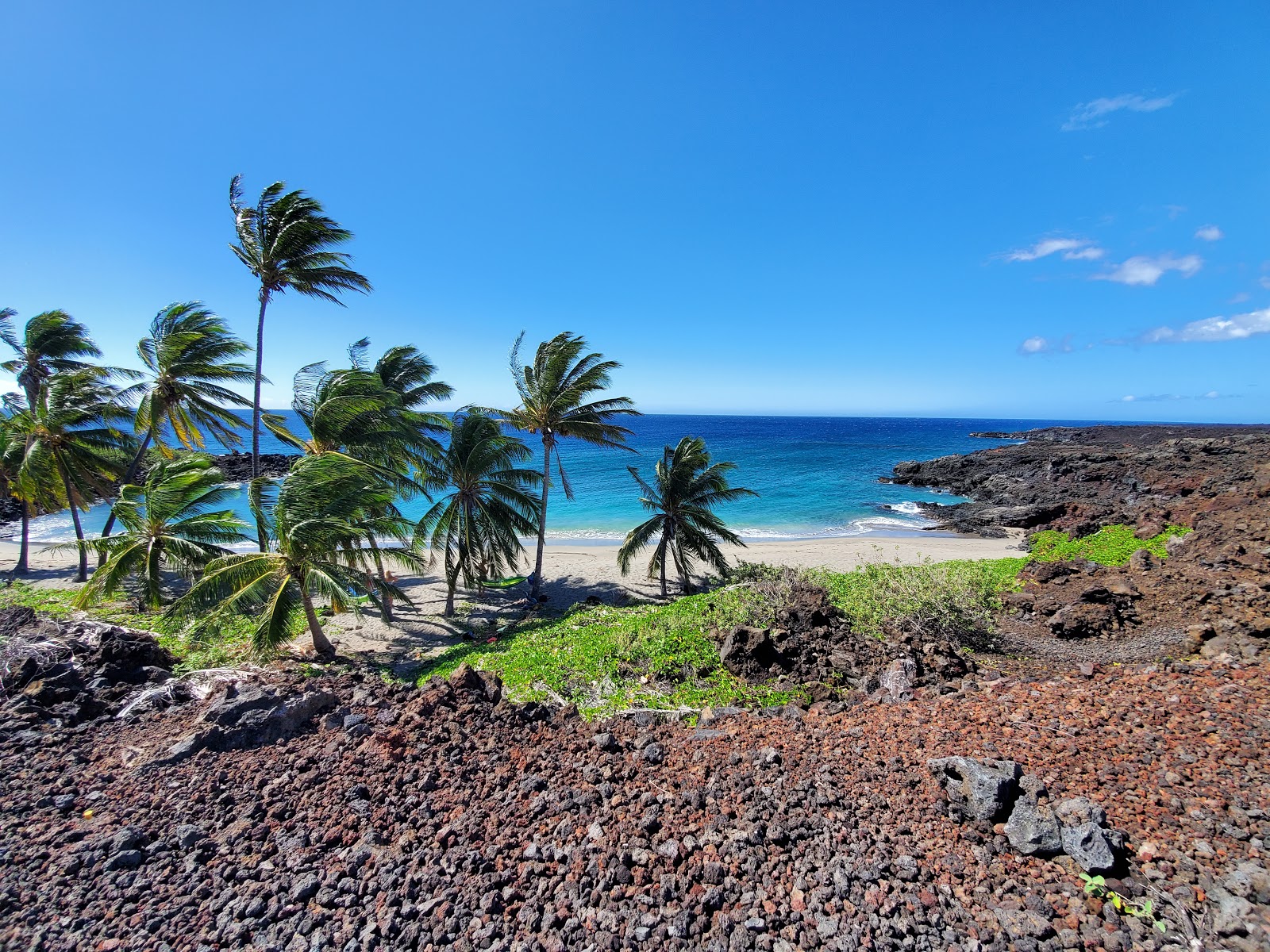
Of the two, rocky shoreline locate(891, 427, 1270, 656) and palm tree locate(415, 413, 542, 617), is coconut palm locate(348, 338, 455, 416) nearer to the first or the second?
palm tree locate(415, 413, 542, 617)

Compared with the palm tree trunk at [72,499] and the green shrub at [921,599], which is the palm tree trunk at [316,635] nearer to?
the palm tree trunk at [72,499]

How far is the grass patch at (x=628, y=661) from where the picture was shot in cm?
821

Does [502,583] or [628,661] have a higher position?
[628,661]

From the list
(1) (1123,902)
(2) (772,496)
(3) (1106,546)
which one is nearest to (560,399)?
(1) (1123,902)

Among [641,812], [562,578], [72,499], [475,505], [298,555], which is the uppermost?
[72,499]

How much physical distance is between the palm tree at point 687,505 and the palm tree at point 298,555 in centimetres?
876

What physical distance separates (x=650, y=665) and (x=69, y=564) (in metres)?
27.9

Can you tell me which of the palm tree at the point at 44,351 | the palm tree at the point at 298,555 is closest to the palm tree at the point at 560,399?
the palm tree at the point at 298,555

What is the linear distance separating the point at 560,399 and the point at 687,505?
5.64m

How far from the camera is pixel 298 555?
988 cm

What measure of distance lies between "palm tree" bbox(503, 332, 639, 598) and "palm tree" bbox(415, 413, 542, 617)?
1118 millimetres

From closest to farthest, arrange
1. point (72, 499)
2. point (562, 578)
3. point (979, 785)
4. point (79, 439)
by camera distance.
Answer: point (979, 785) < point (79, 439) < point (72, 499) < point (562, 578)

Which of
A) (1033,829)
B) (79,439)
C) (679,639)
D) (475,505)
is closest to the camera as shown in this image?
(1033,829)

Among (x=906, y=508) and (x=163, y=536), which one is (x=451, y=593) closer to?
(x=163, y=536)
